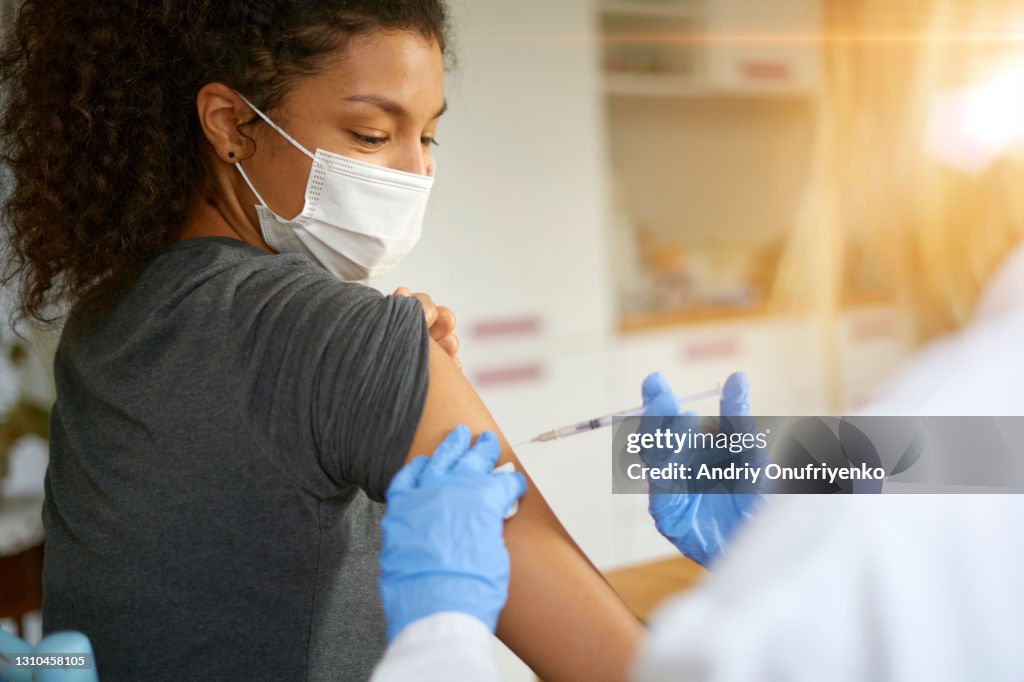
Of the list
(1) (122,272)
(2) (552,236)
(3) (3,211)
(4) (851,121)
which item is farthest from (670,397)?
(2) (552,236)

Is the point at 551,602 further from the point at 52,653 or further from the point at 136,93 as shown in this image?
the point at 136,93

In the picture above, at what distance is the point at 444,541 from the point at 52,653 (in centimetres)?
36

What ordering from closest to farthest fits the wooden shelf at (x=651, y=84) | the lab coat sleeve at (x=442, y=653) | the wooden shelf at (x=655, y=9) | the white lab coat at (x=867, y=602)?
the white lab coat at (x=867, y=602) < the lab coat sleeve at (x=442, y=653) < the wooden shelf at (x=655, y=9) < the wooden shelf at (x=651, y=84)

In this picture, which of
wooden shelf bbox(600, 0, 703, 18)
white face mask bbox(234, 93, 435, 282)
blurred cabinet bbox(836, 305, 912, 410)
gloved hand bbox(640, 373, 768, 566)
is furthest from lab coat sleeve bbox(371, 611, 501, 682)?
blurred cabinet bbox(836, 305, 912, 410)

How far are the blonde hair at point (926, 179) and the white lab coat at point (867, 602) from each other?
0.34 meters

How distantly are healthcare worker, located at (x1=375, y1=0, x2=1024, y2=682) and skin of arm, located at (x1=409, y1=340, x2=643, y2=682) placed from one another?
0.17ft

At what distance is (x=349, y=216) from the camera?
43.6 inches

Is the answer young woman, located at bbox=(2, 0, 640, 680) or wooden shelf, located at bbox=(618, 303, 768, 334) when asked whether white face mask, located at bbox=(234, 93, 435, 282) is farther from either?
wooden shelf, located at bbox=(618, 303, 768, 334)

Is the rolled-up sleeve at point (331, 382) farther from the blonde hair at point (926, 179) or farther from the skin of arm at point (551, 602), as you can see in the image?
the blonde hair at point (926, 179)

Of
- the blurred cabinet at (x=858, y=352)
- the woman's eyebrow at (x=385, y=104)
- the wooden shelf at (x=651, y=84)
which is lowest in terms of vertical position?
the blurred cabinet at (x=858, y=352)

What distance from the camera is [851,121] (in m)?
1.01

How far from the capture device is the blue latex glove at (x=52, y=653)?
2.75 feet

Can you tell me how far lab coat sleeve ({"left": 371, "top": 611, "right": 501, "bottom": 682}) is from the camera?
66 centimetres

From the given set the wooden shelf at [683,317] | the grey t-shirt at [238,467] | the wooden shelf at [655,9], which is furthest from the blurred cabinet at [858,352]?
the grey t-shirt at [238,467]
